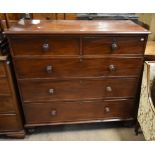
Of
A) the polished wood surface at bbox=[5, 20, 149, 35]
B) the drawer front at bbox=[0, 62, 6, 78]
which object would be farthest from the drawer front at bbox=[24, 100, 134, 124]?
the polished wood surface at bbox=[5, 20, 149, 35]

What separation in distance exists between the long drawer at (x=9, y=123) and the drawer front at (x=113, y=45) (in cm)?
86

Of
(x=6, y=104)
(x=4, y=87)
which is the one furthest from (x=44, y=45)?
(x=6, y=104)

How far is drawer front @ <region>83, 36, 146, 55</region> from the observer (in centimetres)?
131

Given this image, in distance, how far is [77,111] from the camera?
1.62 metres

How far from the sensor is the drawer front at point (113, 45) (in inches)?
51.6

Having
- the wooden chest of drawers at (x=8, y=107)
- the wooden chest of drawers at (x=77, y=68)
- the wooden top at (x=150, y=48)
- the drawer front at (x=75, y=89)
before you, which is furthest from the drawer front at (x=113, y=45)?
the wooden chest of drawers at (x=8, y=107)

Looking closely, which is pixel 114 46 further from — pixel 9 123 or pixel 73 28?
pixel 9 123

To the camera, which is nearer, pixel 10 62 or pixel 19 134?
pixel 10 62

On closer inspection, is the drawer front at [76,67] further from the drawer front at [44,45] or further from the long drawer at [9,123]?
the long drawer at [9,123]

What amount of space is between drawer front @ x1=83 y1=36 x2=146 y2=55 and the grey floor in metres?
0.83

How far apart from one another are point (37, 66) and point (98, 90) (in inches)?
21.9
